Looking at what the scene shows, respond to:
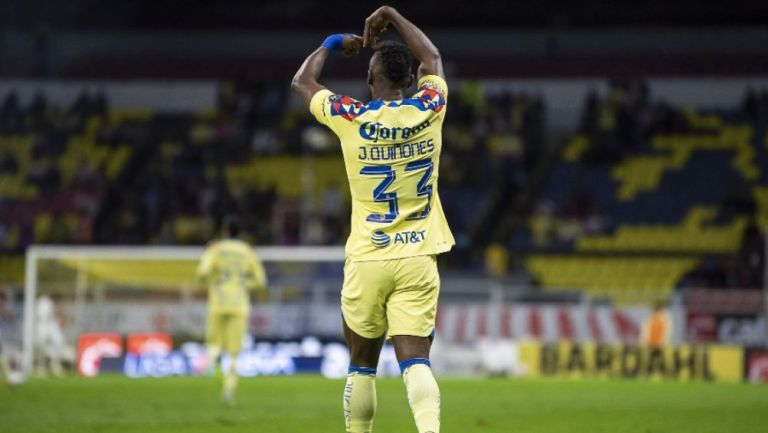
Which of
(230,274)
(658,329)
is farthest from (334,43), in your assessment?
(658,329)

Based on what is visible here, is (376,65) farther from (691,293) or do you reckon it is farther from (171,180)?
(171,180)

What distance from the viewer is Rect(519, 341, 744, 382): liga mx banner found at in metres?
25.5

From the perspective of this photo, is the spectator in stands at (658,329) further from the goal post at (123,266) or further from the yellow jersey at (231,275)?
the yellow jersey at (231,275)

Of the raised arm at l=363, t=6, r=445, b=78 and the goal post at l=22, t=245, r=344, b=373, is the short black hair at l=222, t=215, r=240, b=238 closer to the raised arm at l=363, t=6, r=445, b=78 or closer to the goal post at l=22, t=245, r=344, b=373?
the raised arm at l=363, t=6, r=445, b=78

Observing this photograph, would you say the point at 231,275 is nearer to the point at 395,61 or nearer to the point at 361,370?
the point at 361,370

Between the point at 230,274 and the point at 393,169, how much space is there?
10147 millimetres

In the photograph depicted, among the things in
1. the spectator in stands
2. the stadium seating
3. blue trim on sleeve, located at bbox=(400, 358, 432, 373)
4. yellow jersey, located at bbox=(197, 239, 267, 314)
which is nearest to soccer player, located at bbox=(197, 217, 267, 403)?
yellow jersey, located at bbox=(197, 239, 267, 314)

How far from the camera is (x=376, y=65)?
7.17 m

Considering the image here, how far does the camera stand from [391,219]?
7.13 metres

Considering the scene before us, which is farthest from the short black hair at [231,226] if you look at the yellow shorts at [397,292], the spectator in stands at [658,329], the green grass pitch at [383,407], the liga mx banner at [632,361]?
the spectator in stands at [658,329]

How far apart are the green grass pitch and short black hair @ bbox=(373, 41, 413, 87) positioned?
15.4 ft

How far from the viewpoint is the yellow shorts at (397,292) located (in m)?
7.05

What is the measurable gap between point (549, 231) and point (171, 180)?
35.3 ft

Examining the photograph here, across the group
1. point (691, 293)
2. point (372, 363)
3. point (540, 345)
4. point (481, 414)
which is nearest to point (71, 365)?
point (540, 345)
